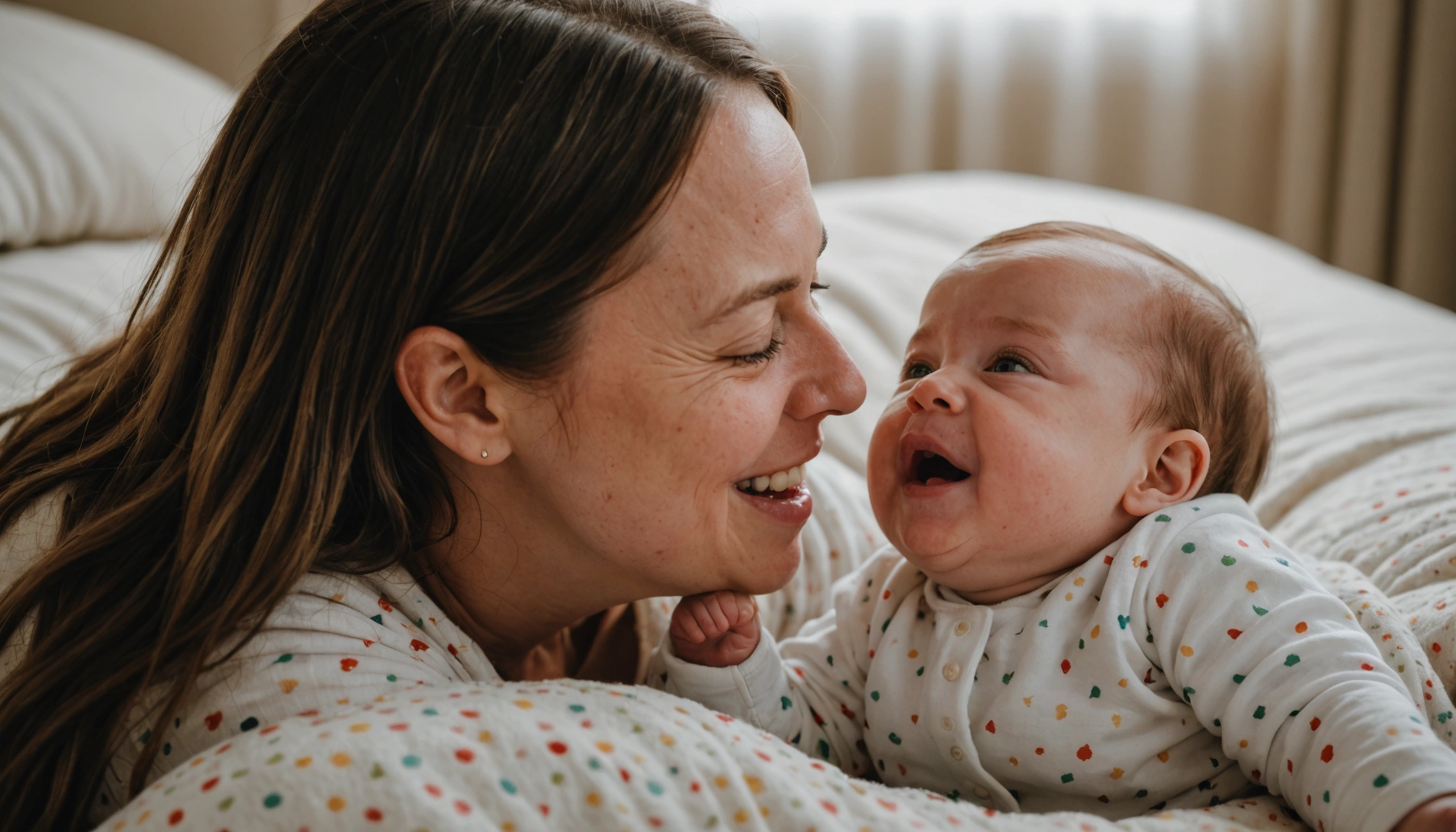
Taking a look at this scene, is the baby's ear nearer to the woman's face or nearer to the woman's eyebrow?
the woman's face

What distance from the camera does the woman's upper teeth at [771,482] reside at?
1.19 m

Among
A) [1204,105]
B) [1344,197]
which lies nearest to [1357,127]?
[1344,197]

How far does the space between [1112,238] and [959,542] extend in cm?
41

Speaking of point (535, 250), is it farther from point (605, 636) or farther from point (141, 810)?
point (605, 636)

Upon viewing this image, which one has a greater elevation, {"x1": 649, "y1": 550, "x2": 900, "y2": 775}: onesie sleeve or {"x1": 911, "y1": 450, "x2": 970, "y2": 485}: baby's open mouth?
{"x1": 911, "y1": 450, "x2": 970, "y2": 485}: baby's open mouth

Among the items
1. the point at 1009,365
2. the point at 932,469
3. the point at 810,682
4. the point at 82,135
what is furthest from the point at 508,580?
the point at 82,135

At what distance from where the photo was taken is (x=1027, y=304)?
Answer: 119 cm

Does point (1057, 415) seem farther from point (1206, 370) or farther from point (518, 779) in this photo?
point (518, 779)

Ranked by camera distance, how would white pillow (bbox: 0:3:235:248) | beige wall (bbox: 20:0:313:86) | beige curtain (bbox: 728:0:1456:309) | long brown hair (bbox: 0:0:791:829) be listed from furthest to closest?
1. beige wall (bbox: 20:0:313:86)
2. beige curtain (bbox: 728:0:1456:309)
3. white pillow (bbox: 0:3:235:248)
4. long brown hair (bbox: 0:0:791:829)

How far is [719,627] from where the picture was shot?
1.21m

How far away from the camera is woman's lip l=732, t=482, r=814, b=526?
1.18 metres

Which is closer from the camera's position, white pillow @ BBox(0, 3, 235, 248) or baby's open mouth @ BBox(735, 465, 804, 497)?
baby's open mouth @ BBox(735, 465, 804, 497)

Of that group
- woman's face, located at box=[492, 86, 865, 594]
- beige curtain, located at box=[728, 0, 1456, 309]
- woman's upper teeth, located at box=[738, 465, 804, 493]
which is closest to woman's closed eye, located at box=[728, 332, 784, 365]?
woman's face, located at box=[492, 86, 865, 594]

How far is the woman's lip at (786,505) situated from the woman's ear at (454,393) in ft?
0.81
